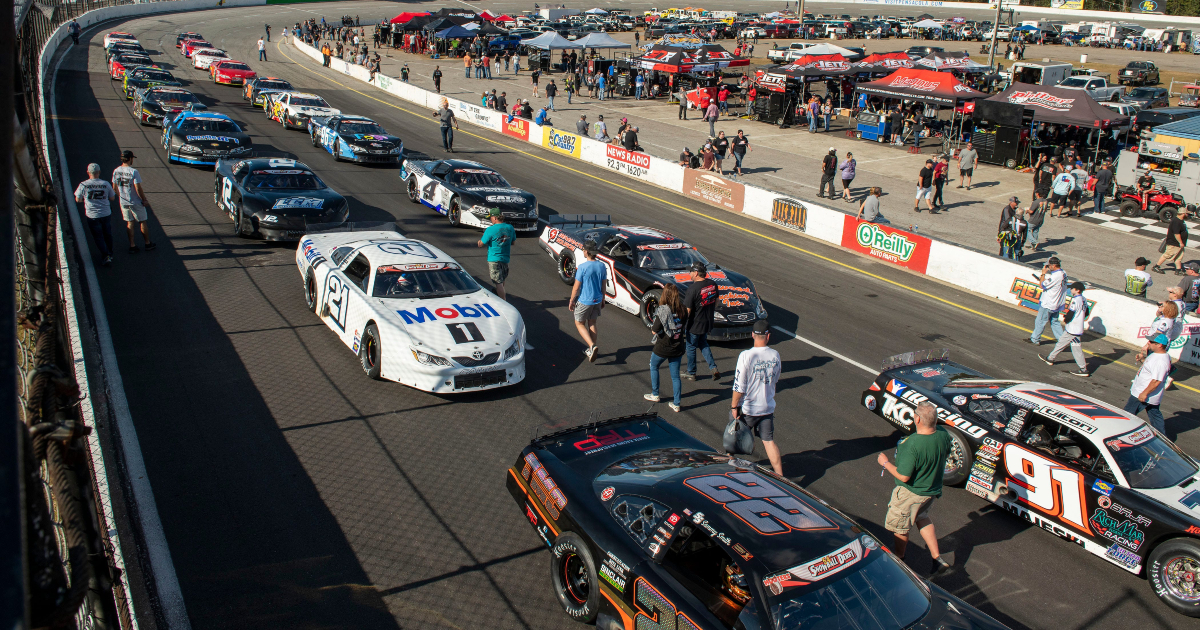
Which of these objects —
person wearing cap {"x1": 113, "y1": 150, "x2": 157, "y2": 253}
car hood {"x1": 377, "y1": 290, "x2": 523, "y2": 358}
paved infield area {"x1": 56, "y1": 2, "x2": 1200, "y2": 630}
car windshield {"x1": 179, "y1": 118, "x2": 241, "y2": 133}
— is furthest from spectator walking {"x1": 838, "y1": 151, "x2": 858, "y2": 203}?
person wearing cap {"x1": 113, "y1": 150, "x2": 157, "y2": 253}

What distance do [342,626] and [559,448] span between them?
2171mm

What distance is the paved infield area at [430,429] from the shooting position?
6.18 metres

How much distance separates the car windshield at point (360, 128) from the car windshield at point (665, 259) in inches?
516

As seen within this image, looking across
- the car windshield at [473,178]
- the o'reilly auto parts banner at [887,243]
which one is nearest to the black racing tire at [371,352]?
the car windshield at [473,178]

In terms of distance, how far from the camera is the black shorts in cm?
795

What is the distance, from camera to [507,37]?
186ft

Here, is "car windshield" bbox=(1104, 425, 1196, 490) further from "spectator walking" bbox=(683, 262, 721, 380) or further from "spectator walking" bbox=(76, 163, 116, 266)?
"spectator walking" bbox=(76, 163, 116, 266)

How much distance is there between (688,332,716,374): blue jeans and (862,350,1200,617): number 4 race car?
2566 mm

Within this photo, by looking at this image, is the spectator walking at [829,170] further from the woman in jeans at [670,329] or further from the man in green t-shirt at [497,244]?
the woman in jeans at [670,329]

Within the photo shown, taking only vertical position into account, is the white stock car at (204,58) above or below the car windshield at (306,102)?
above

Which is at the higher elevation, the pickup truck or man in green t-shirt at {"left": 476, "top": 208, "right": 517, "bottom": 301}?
the pickup truck

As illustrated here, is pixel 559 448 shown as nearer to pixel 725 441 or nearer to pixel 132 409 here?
pixel 725 441

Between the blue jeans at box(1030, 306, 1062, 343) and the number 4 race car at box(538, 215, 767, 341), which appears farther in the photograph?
the blue jeans at box(1030, 306, 1062, 343)

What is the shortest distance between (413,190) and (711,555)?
1553 centimetres
